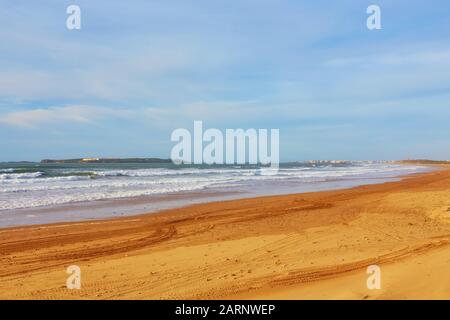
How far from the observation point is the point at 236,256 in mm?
7844

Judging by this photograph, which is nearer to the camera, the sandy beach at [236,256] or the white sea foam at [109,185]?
the sandy beach at [236,256]

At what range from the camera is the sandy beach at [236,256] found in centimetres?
577

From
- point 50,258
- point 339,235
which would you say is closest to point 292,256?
point 339,235
